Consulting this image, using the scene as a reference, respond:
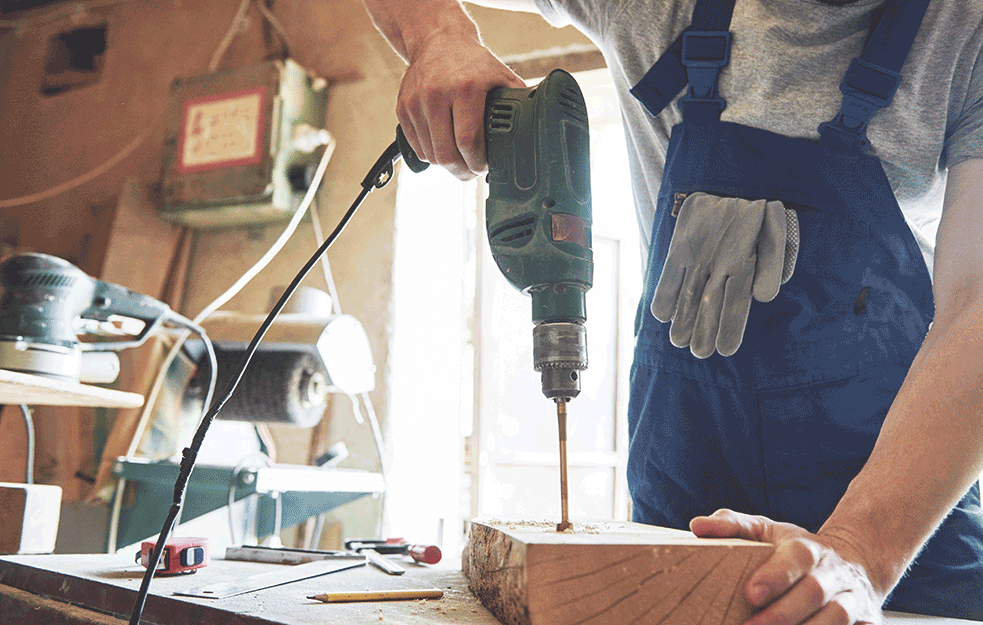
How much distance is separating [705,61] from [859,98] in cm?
18

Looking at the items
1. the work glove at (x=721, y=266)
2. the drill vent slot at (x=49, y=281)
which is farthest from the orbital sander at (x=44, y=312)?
the work glove at (x=721, y=266)

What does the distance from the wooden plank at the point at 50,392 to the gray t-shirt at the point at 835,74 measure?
3.27ft

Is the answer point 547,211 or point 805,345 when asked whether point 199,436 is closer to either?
point 547,211

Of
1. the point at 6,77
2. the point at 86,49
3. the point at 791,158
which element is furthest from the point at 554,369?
the point at 6,77

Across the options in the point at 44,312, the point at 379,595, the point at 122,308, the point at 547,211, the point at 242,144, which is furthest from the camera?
the point at 242,144

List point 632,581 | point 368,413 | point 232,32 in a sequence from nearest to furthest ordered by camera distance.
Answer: point 632,581
point 368,413
point 232,32

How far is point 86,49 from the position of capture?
3.40 m

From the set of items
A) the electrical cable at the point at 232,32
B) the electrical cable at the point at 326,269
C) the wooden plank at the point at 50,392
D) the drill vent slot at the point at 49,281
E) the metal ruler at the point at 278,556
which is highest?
the electrical cable at the point at 232,32

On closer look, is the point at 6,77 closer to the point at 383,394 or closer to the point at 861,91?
the point at 383,394

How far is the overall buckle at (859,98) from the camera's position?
83 cm

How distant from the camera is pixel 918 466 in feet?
1.99

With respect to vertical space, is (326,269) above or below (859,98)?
above

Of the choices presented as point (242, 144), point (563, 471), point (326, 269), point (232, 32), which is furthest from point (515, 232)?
point (232, 32)

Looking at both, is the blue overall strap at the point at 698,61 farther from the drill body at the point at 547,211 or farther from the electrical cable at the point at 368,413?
the electrical cable at the point at 368,413
